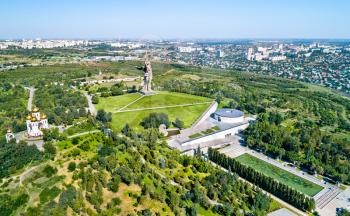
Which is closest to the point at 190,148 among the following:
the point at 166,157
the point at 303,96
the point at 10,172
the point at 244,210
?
the point at 166,157

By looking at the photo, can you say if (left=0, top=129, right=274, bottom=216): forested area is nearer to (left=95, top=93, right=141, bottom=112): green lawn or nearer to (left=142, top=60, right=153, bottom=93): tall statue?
(left=95, top=93, right=141, bottom=112): green lawn

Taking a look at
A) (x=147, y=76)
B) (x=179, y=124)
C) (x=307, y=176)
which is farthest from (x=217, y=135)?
(x=147, y=76)

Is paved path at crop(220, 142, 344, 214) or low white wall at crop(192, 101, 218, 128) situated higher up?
low white wall at crop(192, 101, 218, 128)

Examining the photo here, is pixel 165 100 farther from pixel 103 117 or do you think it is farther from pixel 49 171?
pixel 49 171

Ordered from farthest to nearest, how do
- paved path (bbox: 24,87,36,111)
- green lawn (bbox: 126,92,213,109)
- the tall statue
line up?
the tall statue < paved path (bbox: 24,87,36,111) < green lawn (bbox: 126,92,213,109)

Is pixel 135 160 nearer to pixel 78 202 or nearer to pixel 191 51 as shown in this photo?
pixel 78 202

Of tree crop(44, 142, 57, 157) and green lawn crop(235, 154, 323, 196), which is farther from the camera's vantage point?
green lawn crop(235, 154, 323, 196)

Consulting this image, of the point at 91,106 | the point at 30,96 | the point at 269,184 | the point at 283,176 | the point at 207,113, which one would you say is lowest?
the point at 283,176

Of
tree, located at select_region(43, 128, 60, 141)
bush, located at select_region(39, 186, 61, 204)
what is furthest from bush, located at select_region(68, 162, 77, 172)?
tree, located at select_region(43, 128, 60, 141)
